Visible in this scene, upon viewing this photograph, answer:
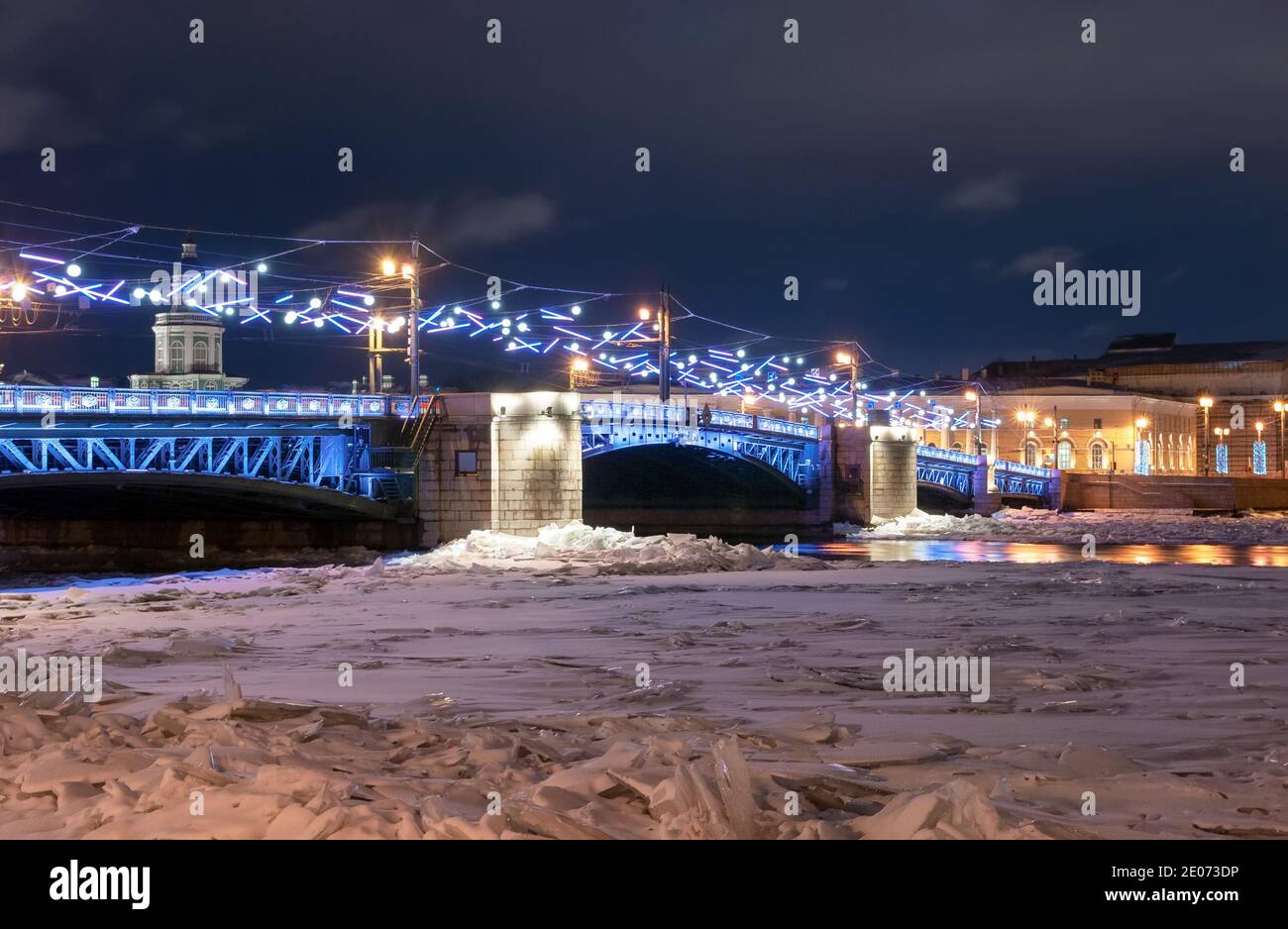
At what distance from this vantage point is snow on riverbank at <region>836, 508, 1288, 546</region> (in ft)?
168

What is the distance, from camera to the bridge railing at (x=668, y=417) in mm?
43281

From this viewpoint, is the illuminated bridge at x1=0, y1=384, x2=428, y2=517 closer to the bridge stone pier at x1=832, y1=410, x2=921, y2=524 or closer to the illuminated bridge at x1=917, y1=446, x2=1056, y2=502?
the bridge stone pier at x1=832, y1=410, x2=921, y2=524

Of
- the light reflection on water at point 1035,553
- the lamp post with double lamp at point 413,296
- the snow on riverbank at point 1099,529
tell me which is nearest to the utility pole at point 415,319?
the lamp post with double lamp at point 413,296

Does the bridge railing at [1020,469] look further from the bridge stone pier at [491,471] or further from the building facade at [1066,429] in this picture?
the bridge stone pier at [491,471]

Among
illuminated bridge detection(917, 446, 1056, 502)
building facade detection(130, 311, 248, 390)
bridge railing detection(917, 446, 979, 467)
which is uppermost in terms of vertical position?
building facade detection(130, 311, 248, 390)

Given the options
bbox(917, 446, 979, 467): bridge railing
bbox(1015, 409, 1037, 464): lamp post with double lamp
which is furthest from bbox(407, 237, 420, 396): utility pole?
bbox(1015, 409, 1037, 464): lamp post with double lamp

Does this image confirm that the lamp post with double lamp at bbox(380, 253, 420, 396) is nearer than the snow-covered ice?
No

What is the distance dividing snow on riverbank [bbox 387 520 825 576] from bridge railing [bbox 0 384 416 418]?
15.3ft

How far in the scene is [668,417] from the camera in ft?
155

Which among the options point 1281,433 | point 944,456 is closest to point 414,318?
point 944,456

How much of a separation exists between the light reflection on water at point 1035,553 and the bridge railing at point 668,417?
6.11 meters

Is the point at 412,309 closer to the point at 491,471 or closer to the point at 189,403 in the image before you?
the point at 491,471
